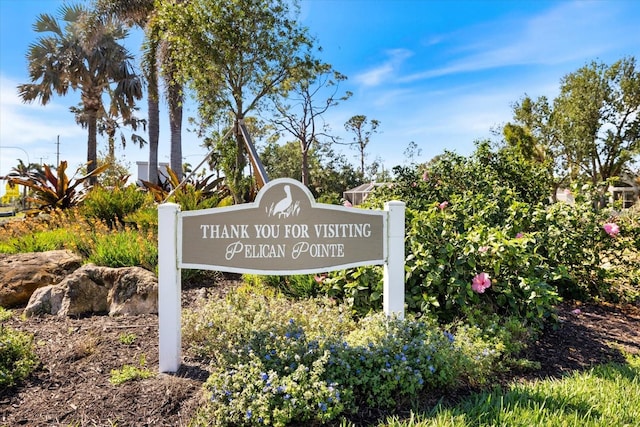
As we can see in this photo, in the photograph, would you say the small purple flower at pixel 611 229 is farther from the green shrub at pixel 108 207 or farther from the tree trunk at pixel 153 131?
the tree trunk at pixel 153 131

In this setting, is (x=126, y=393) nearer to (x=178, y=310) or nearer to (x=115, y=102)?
(x=178, y=310)

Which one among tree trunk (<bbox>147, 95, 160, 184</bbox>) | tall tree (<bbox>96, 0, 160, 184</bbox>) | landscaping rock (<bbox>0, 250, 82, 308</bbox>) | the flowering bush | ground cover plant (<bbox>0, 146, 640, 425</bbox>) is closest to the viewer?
the flowering bush

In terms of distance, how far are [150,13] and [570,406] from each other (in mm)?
18087

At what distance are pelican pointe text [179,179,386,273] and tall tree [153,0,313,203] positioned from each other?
6.31 metres

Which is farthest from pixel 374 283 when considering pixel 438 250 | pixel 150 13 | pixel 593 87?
pixel 593 87

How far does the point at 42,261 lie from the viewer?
16.7 feet

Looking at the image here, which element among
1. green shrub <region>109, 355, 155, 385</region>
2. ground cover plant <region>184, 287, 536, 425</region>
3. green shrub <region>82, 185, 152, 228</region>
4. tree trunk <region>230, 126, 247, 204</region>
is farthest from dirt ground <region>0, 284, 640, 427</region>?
Answer: tree trunk <region>230, 126, 247, 204</region>

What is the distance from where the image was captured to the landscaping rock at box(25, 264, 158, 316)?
419 centimetres

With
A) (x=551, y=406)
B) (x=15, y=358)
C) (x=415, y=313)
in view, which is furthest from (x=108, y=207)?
(x=551, y=406)

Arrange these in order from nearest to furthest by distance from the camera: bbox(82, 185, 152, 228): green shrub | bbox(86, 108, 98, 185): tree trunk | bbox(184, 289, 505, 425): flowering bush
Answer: bbox(184, 289, 505, 425): flowering bush < bbox(82, 185, 152, 228): green shrub < bbox(86, 108, 98, 185): tree trunk

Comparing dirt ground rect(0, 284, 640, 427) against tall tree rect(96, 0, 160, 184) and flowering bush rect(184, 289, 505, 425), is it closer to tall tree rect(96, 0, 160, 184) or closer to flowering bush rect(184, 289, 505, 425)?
flowering bush rect(184, 289, 505, 425)

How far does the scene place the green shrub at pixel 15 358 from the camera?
2947mm

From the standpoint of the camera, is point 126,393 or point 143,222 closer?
point 126,393

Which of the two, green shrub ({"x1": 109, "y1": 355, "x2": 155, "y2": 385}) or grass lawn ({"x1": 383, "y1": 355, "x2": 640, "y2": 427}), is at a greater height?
green shrub ({"x1": 109, "y1": 355, "x2": 155, "y2": 385})
